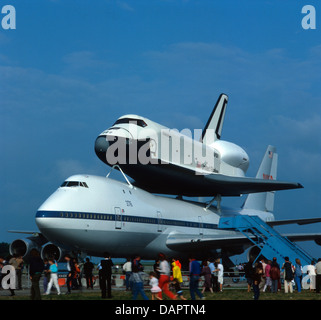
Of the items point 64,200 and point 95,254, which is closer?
point 64,200

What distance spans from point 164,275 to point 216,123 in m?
28.7

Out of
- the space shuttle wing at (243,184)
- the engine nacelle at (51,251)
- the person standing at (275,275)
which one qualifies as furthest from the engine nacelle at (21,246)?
the person standing at (275,275)

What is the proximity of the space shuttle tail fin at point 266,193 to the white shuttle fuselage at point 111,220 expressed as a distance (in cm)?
1153

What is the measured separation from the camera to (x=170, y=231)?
3338 cm

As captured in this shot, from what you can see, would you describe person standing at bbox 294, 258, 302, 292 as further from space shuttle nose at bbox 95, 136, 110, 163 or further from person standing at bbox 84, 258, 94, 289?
space shuttle nose at bbox 95, 136, 110, 163

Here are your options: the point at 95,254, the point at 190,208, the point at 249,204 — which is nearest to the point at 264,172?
the point at 249,204

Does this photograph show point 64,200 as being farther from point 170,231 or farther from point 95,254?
point 170,231

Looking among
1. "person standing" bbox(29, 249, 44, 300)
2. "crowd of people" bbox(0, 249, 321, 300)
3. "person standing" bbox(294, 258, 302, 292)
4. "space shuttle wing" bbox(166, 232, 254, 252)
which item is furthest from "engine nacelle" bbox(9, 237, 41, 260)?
"person standing" bbox(29, 249, 44, 300)

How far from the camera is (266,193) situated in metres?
47.2

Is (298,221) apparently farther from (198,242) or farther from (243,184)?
(198,242)

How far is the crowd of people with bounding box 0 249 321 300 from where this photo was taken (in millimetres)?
16703
